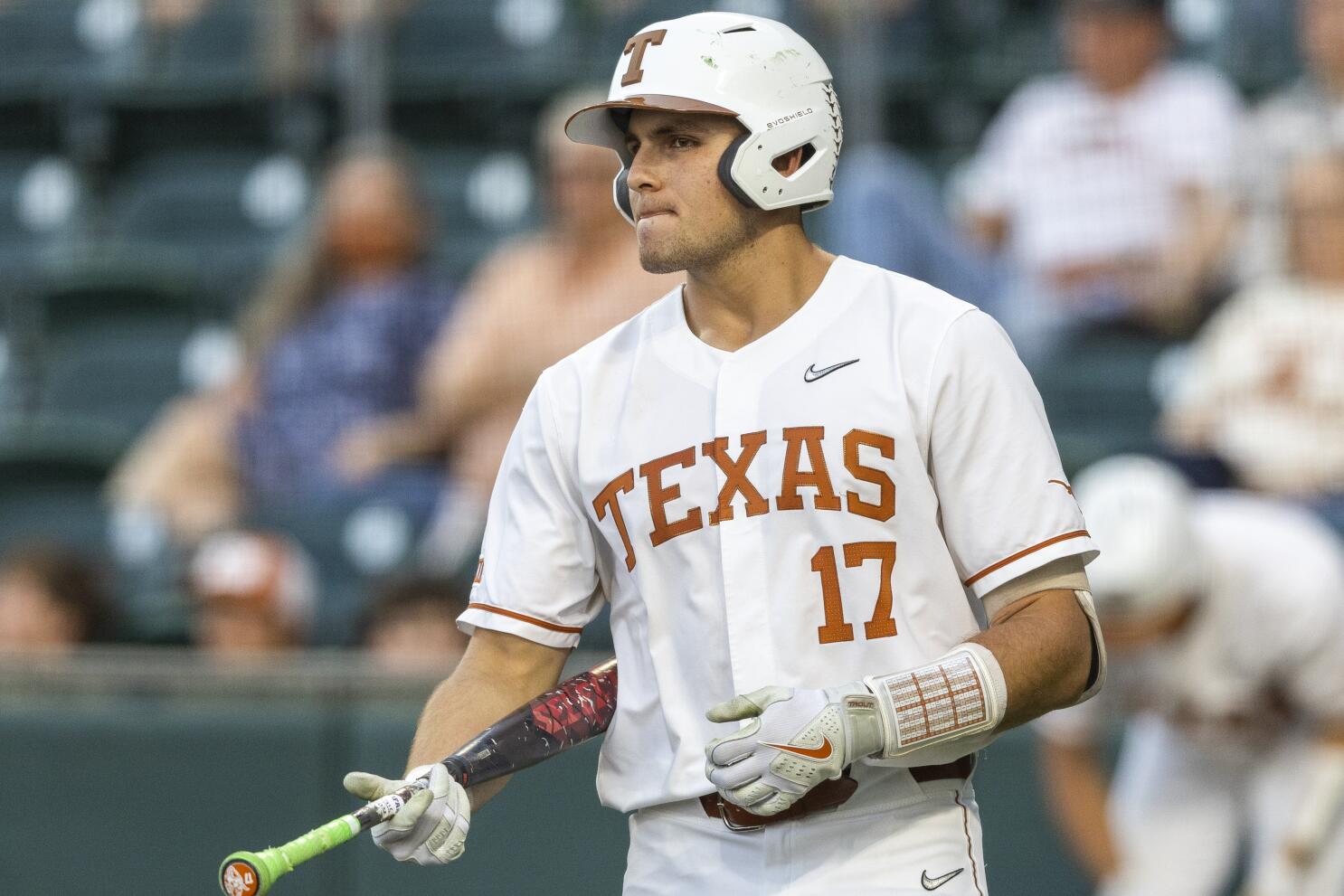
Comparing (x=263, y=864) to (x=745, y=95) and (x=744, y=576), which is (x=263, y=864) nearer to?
(x=744, y=576)

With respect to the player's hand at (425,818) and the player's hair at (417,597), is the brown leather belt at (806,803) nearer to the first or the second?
the player's hand at (425,818)

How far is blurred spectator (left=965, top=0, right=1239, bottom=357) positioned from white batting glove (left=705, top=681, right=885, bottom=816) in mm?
3741

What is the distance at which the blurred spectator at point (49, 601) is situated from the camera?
5570 millimetres

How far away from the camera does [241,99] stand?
7.39m

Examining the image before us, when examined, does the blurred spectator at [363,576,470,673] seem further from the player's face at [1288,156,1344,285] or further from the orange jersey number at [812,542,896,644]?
the orange jersey number at [812,542,896,644]

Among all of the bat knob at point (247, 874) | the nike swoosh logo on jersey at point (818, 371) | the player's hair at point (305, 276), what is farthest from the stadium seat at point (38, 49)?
the bat knob at point (247, 874)

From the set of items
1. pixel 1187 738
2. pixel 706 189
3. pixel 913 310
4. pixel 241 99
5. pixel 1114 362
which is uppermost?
Result: pixel 241 99

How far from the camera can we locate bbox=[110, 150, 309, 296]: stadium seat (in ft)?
23.3

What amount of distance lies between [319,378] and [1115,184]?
2524 millimetres

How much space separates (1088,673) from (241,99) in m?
5.57

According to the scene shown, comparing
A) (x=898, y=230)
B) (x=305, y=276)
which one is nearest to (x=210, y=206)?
(x=305, y=276)

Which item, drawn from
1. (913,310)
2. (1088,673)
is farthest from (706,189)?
(1088,673)

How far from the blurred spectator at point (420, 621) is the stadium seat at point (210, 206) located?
2.06m

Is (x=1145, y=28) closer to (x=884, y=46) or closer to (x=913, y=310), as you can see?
(x=884, y=46)
